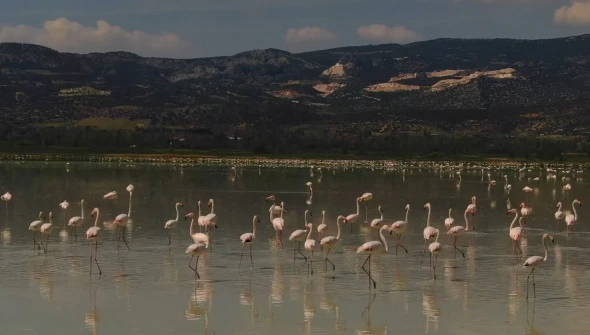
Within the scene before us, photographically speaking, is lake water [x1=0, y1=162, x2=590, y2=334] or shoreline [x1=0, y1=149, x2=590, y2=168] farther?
shoreline [x1=0, y1=149, x2=590, y2=168]

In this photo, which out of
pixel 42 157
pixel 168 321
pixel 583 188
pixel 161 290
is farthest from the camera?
pixel 42 157

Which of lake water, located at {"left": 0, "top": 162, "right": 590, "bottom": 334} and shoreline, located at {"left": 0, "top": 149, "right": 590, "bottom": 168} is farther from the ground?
shoreline, located at {"left": 0, "top": 149, "right": 590, "bottom": 168}

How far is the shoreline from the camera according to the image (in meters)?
99.3

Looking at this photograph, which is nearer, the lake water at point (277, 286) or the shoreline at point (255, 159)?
the lake water at point (277, 286)

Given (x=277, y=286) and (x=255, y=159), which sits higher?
(x=255, y=159)

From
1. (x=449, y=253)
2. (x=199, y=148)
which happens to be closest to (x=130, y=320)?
(x=449, y=253)

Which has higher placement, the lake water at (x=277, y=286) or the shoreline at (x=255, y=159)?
the shoreline at (x=255, y=159)

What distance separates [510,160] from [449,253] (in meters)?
93.7

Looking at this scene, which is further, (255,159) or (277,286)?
(255,159)

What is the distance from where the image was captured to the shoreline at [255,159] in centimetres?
9931

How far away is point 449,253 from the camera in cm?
2472

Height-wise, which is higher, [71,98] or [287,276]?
[71,98]

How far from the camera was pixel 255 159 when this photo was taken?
363 feet

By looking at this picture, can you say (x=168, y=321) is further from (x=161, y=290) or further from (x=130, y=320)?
(x=161, y=290)
